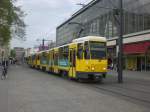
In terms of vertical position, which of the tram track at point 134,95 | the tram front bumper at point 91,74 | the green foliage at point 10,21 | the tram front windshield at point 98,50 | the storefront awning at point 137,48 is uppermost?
the green foliage at point 10,21

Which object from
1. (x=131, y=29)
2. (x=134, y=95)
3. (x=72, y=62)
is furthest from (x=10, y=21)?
(x=134, y=95)

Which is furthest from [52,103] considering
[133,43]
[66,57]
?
[133,43]

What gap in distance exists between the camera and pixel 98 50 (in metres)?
23.2

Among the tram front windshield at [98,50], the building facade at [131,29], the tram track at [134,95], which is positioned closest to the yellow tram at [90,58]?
the tram front windshield at [98,50]

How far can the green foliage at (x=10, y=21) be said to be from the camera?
45.9 metres

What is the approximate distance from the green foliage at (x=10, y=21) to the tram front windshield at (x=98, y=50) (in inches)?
954

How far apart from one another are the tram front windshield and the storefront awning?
Answer: 21.8 m

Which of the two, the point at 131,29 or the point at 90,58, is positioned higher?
the point at 131,29

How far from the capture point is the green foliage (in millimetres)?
45875

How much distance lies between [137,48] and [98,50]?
25.0 m

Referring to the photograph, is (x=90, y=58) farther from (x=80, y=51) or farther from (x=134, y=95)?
(x=134, y=95)

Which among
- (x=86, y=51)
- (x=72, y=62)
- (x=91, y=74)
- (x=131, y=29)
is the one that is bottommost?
(x=91, y=74)

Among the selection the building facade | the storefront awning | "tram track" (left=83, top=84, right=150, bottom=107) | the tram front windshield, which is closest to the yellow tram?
the tram front windshield

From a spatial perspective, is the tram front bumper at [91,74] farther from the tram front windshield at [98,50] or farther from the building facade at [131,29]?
the building facade at [131,29]
